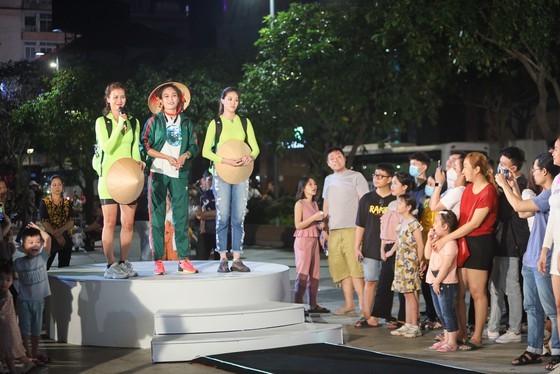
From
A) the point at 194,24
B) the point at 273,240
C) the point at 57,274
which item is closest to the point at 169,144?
the point at 57,274

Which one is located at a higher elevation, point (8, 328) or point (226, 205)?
point (226, 205)

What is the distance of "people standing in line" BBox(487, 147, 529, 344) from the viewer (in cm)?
1027

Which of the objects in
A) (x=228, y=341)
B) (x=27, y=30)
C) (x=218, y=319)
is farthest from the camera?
(x=27, y=30)

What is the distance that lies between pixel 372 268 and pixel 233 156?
220cm

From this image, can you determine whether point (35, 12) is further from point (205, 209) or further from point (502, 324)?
point (502, 324)

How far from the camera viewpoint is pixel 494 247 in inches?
412

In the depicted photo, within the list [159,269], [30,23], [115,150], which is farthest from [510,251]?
[30,23]

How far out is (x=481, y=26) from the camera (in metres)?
23.0

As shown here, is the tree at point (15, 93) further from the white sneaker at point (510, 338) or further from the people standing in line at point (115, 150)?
the white sneaker at point (510, 338)

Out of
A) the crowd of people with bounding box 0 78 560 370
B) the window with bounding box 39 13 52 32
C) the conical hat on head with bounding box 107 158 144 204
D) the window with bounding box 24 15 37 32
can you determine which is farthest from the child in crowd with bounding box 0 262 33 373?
the window with bounding box 39 13 52 32

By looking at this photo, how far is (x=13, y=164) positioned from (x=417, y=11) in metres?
30.2

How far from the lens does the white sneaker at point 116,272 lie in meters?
10.5

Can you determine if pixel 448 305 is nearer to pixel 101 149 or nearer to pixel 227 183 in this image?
pixel 227 183

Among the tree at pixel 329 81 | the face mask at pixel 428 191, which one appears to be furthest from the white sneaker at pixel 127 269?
the tree at pixel 329 81
